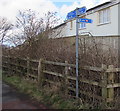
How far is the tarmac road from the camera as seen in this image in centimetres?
448

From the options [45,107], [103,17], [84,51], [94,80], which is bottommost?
[45,107]

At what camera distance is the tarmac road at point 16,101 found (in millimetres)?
4484

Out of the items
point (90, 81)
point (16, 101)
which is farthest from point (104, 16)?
point (16, 101)

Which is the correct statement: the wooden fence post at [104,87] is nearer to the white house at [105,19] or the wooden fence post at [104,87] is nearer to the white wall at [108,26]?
the white house at [105,19]

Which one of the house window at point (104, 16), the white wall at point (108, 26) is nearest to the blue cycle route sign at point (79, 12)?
the white wall at point (108, 26)

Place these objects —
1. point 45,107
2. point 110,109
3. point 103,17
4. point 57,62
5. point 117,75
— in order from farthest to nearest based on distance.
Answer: point 103,17 < point 57,62 < point 45,107 < point 117,75 < point 110,109

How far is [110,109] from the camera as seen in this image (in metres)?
3.75

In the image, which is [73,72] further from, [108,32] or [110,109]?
[108,32]

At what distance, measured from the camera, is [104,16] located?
45.9 feet

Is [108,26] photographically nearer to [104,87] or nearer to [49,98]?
[49,98]

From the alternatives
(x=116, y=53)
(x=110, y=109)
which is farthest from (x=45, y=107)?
(x=116, y=53)

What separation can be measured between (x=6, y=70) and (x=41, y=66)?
456 centimetres

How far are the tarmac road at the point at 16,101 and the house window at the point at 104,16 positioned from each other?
10.5m

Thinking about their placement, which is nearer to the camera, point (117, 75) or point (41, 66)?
point (117, 75)
